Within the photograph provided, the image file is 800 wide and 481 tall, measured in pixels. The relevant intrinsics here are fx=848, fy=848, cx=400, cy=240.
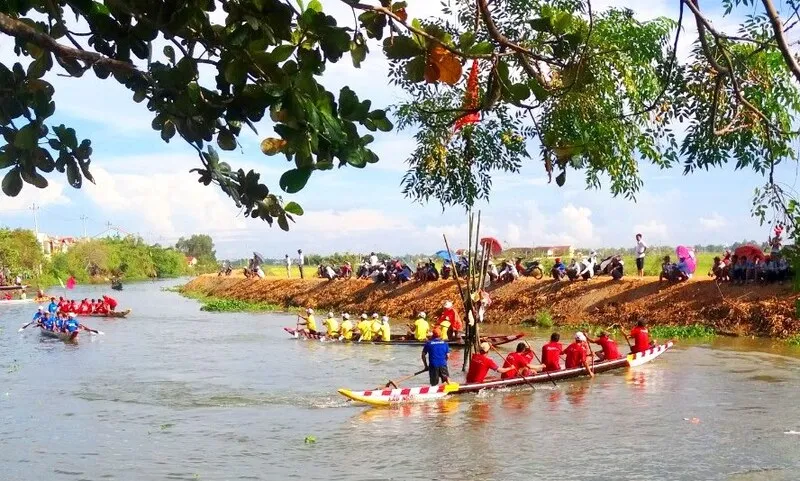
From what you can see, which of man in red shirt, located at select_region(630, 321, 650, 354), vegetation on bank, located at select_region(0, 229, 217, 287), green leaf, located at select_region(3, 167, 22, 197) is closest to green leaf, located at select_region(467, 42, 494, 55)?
green leaf, located at select_region(3, 167, 22, 197)

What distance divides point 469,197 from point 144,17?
4341 millimetres

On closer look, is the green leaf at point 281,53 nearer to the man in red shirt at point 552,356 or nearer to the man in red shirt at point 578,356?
the man in red shirt at point 552,356

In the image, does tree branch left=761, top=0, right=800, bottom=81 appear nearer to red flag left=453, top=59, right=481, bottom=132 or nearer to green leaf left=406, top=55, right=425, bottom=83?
green leaf left=406, top=55, right=425, bottom=83

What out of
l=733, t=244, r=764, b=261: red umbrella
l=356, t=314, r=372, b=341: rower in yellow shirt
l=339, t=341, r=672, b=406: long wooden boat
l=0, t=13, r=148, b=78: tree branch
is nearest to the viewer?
l=0, t=13, r=148, b=78: tree branch

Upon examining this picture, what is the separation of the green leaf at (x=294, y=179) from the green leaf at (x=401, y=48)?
0.81 m

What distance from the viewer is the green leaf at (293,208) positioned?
402 centimetres

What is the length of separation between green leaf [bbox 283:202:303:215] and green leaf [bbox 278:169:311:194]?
2.08 ft

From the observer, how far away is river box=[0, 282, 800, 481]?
10.7 metres

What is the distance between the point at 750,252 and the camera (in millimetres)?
22391

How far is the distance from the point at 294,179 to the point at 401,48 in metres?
0.88

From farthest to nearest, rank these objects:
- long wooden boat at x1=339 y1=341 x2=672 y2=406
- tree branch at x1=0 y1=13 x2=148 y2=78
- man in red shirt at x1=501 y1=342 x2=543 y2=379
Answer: man in red shirt at x1=501 y1=342 x2=543 y2=379 < long wooden boat at x1=339 y1=341 x2=672 y2=406 < tree branch at x1=0 y1=13 x2=148 y2=78

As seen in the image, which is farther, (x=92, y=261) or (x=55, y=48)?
(x=92, y=261)

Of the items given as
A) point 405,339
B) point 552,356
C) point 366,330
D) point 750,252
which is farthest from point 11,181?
point 750,252

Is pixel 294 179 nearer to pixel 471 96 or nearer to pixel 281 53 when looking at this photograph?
Result: pixel 281 53
